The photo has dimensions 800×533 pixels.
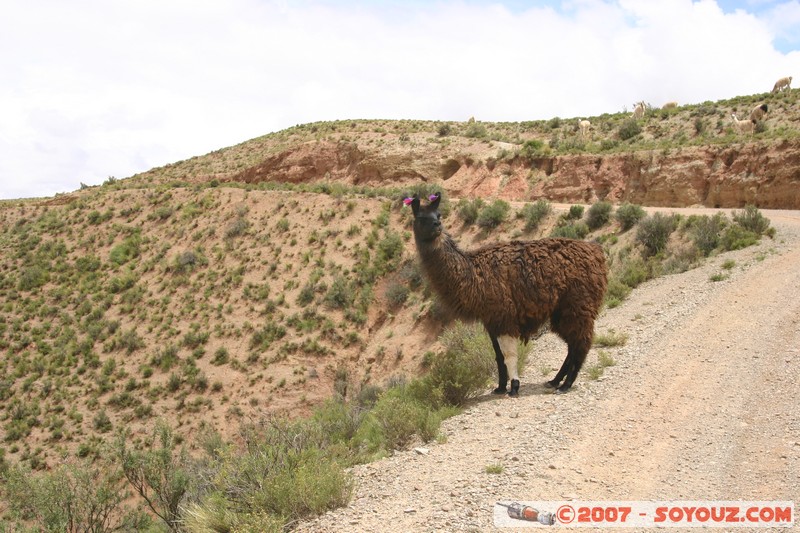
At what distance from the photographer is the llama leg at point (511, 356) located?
33.7ft

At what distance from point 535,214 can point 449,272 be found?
1712 cm

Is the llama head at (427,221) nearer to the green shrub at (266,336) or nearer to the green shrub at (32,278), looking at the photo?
the green shrub at (266,336)

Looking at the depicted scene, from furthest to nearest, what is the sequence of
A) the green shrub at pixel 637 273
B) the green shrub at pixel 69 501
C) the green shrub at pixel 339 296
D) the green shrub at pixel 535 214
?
the green shrub at pixel 339 296
the green shrub at pixel 535 214
the green shrub at pixel 637 273
the green shrub at pixel 69 501

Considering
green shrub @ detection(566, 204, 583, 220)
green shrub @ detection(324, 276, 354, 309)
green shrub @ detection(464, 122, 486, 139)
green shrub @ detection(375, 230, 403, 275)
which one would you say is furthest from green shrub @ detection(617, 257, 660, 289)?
green shrub @ detection(464, 122, 486, 139)

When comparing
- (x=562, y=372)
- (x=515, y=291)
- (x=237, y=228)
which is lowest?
(x=562, y=372)

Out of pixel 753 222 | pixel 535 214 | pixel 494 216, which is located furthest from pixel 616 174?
pixel 753 222

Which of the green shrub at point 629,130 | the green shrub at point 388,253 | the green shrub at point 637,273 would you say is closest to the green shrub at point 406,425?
the green shrub at point 637,273

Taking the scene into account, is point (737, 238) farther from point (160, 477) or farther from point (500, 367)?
point (160, 477)

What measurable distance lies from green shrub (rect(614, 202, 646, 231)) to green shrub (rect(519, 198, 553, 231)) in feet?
13.9

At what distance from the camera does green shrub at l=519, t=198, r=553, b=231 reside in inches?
1040

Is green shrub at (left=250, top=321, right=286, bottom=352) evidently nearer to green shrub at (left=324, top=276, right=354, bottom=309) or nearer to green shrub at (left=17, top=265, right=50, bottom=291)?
green shrub at (left=324, top=276, right=354, bottom=309)

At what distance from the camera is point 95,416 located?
83.4 feet

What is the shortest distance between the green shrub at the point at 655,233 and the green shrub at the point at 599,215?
3.14m

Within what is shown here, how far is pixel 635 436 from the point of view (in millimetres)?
7793
